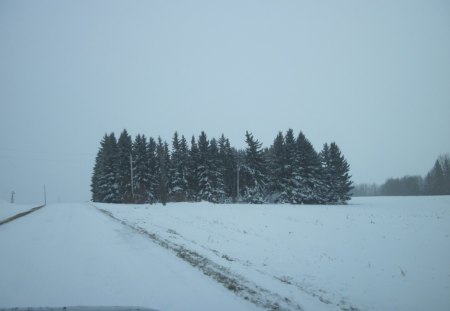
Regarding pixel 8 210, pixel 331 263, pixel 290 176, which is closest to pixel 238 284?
pixel 331 263

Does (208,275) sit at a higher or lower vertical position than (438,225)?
higher

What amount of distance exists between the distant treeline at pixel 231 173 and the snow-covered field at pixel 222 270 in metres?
33.6

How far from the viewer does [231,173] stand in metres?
57.4

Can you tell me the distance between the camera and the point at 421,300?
6.15 m

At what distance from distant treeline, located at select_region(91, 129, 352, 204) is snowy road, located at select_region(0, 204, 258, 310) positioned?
36861 mm

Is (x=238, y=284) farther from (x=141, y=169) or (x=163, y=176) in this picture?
(x=141, y=169)

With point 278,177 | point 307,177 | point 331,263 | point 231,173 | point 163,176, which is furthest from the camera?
point 231,173

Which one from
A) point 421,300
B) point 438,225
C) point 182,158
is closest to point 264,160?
point 182,158

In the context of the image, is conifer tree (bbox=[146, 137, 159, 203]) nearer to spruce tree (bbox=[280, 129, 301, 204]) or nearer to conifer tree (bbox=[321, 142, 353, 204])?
spruce tree (bbox=[280, 129, 301, 204])

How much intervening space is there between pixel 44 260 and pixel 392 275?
10.2 metres

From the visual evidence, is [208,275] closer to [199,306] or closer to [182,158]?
[199,306]

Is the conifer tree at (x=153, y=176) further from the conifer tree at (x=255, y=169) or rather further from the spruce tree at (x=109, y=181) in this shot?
the conifer tree at (x=255, y=169)

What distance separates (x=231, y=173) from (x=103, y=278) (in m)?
51.5

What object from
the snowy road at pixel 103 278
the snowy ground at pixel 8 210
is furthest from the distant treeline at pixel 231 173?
the snowy road at pixel 103 278
